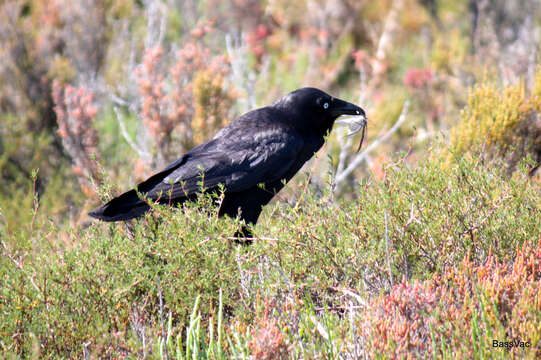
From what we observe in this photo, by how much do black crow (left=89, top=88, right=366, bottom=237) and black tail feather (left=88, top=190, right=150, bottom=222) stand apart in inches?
0.8

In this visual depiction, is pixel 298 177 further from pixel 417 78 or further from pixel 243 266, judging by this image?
pixel 417 78

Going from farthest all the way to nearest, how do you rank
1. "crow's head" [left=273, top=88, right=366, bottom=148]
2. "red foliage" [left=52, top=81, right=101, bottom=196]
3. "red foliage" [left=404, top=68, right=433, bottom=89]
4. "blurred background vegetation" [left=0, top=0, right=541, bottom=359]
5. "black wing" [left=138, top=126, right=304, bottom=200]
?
"red foliage" [left=404, top=68, right=433, bottom=89] → "red foliage" [left=52, top=81, right=101, bottom=196] → "crow's head" [left=273, top=88, right=366, bottom=148] → "black wing" [left=138, top=126, right=304, bottom=200] → "blurred background vegetation" [left=0, top=0, right=541, bottom=359]

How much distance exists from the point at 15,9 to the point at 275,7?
4135 millimetres

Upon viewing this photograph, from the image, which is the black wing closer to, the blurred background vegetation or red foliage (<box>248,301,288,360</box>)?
the blurred background vegetation

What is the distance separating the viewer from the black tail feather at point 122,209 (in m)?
3.35

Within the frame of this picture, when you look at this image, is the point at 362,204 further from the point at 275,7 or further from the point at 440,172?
the point at 275,7

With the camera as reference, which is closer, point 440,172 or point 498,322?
point 498,322

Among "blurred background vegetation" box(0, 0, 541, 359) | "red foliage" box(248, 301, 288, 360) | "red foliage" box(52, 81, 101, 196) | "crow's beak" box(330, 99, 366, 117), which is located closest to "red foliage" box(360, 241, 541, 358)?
"blurred background vegetation" box(0, 0, 541, 359)

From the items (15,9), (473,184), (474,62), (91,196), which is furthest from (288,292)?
(15,9)

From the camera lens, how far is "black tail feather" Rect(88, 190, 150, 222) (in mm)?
3352

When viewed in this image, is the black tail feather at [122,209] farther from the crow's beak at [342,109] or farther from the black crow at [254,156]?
the crow's beak at [342,109]

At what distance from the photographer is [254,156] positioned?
3836mm

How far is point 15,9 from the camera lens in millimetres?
7461

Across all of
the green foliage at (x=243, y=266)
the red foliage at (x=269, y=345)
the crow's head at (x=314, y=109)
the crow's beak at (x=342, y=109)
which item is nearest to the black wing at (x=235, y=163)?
the crow's head at (x=314, y=109)
